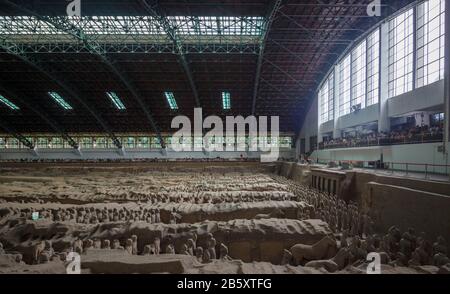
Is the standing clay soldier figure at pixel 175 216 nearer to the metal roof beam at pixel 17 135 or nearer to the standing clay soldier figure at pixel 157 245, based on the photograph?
the standing clay soldier figure at pixel 157 245

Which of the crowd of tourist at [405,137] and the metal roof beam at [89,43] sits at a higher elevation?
the metal roof beam at [89,43]

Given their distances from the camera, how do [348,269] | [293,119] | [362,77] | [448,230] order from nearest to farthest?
[348,269]
[448,230]
[362,77]
[293,119]

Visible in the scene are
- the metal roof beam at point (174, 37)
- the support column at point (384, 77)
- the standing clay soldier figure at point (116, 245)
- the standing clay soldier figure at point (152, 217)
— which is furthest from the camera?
the support column at point (384, 77)

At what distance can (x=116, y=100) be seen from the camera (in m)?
35.3

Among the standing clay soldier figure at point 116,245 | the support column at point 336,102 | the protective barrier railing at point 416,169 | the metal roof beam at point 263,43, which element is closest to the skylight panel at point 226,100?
the metal roof beam at point 263,43

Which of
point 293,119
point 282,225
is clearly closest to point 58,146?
point 293,119

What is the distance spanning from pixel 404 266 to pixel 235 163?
30064 millimetres

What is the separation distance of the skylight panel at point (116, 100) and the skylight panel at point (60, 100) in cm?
601

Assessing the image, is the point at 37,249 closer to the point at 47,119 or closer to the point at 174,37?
the point at 174,37

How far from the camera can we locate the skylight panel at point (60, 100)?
34.3 m

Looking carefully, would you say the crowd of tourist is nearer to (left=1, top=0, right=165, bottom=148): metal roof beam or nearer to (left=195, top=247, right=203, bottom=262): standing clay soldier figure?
(left=195, top=247, right=203, bottom=262): standing clay soldier figure

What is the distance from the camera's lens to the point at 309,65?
101 ft

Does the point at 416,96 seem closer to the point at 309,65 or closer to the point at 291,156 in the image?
the point at 309,65

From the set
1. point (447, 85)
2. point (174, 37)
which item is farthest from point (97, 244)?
point (174, 37)
